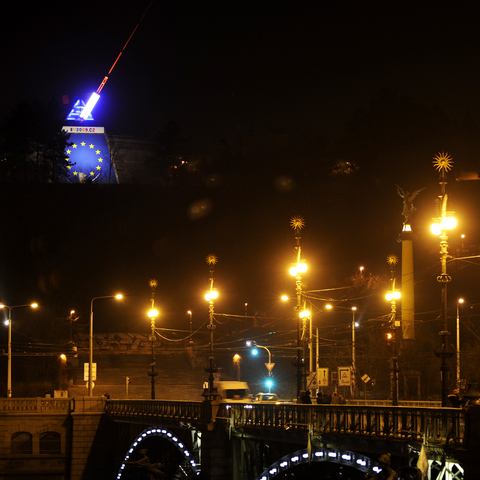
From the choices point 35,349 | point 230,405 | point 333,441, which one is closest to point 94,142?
point 35,349

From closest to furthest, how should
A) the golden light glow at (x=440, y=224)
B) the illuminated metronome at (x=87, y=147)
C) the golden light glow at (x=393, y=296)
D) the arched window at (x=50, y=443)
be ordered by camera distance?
the golden light glow at (x=440, y=224), the golden light glow at (x=393, y=296), the arched window at (x=50, y=443), the illuminated metronome at (x=87, y=147)

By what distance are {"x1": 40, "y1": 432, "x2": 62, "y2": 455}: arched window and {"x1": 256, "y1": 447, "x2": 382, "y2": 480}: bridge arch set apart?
28.3 m

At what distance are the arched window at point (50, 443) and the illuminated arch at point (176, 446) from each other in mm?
8181

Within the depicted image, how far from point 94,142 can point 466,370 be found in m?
69.8

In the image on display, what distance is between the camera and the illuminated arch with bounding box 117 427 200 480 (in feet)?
99.7

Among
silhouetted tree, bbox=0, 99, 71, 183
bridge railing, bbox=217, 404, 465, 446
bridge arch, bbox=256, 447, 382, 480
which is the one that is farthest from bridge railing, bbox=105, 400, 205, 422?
silhouetted tree, bbox=0, 99, 71, 183

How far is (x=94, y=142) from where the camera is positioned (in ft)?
347

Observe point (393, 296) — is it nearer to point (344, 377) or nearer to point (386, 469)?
point (344, 377)

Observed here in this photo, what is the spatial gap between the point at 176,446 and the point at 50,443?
17.9 m

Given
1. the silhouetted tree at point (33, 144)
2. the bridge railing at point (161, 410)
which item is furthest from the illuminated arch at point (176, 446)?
the silhouetted tree at point (33, 144)

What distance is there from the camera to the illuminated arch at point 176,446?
30.4m

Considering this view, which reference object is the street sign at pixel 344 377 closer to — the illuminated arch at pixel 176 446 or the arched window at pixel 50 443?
the illuminated arch at pixel 176 446

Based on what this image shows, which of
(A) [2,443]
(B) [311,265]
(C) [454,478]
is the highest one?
(B) [311,265]

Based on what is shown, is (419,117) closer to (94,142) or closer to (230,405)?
(94,142)
